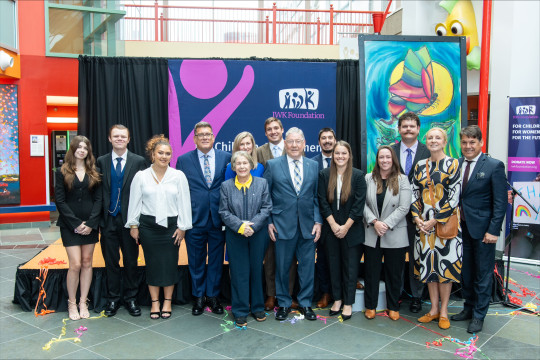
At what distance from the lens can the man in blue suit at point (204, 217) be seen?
4070mm

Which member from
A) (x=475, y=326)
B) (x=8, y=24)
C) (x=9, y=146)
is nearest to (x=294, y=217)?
(x=475, y=326)

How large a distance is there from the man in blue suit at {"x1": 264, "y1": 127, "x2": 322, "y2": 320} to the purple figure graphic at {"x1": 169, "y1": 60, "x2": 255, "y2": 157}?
1.88 meters

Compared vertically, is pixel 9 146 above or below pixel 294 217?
above

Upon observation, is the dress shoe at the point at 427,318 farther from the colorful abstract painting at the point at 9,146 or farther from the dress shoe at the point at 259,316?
the colorful abstract painting at the point at 9,146

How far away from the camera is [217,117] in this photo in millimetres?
5668

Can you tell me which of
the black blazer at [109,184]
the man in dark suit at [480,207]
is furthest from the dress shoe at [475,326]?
the black blazer at [109,184]

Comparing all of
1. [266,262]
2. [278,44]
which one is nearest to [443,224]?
[266,262]

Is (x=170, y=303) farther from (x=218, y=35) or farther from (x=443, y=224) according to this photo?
(x=218, y=35)

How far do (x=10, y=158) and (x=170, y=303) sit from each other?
227 inches

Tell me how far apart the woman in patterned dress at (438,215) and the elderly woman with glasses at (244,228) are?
126 centimetres

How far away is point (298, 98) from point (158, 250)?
2761 mm

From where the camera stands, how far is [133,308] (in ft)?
13.4

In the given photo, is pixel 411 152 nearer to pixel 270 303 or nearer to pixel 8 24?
pixel 270 303

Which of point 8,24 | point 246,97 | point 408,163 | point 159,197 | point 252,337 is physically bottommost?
point 252,337
